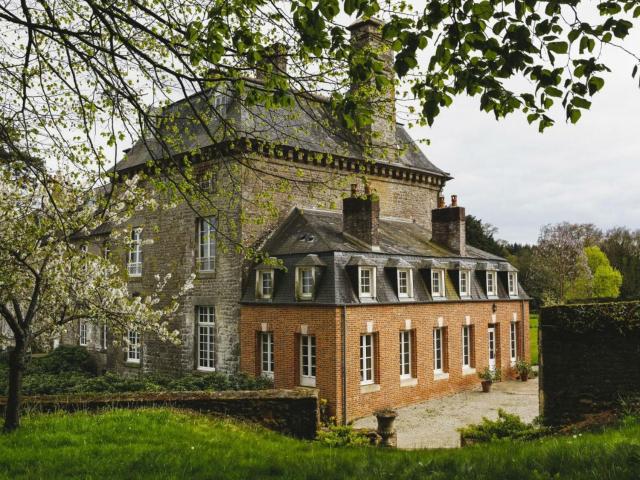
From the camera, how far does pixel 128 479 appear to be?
5891 millimetres

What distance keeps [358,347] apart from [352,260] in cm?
274

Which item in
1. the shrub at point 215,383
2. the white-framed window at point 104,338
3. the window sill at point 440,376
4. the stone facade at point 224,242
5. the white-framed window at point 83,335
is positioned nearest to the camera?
the shrub at point 215,383

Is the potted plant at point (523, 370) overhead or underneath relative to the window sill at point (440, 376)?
underneath

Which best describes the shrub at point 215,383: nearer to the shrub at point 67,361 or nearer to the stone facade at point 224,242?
the stone facade at point 224,242

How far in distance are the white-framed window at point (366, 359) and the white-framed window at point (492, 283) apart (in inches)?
318

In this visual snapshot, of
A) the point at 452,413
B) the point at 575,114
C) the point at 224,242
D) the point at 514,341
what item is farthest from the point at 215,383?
the point at 514,341

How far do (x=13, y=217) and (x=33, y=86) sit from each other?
9.16 feet

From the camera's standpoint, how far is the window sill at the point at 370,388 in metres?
17.8

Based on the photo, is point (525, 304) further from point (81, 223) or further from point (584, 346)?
point (81, 223)

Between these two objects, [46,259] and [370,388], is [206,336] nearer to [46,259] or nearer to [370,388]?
[370,388]

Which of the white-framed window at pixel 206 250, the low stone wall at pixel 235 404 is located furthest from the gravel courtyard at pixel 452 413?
the white-framed window at pixel 206 250

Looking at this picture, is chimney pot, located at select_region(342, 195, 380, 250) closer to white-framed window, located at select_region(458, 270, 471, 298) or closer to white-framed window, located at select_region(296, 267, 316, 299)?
white-framed window, located at select_region(296, 267, 316, 299)

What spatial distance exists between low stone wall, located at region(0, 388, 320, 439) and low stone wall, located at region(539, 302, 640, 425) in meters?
5.09

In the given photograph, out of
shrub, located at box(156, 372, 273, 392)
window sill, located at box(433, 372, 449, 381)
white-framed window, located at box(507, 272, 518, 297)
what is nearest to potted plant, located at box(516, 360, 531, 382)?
white-framed window, located at box(507, 272, 518, 297)
